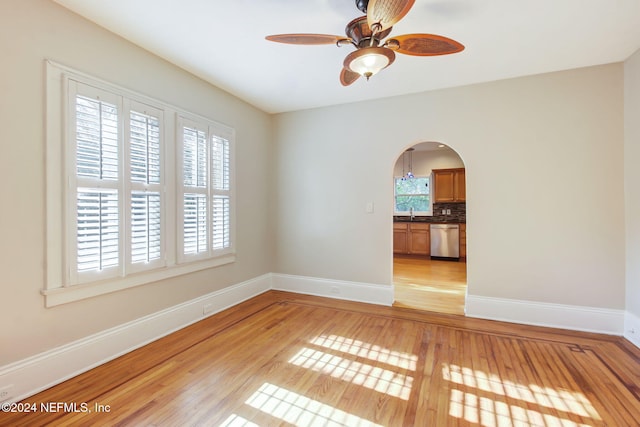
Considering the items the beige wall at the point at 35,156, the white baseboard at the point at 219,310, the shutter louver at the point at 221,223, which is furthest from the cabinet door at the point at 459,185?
the beige wall at the point at 35,156

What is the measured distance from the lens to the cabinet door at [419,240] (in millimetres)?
6926

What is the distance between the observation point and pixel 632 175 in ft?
8.82

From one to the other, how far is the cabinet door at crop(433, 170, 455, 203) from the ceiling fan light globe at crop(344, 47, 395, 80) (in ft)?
19.0

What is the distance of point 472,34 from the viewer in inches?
92.0

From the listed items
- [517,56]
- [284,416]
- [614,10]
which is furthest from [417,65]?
[284,416]

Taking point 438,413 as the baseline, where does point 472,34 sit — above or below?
above

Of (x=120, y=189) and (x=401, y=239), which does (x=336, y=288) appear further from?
(x=401, y=239)

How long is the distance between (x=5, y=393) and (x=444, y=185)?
7656mm

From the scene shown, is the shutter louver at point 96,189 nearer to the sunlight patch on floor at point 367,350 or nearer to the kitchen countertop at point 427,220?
the sunlight patch on floor at point 367,350

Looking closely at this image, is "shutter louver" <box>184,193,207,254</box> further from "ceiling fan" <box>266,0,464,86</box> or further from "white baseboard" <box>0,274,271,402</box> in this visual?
"ceiling fan" <box>266,0,464,86</box>

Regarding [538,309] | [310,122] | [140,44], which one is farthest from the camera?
[310,122]

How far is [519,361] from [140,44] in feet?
14.4

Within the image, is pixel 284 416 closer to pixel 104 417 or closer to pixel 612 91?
pixel 104 417

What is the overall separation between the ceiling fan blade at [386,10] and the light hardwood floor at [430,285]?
126 inches
